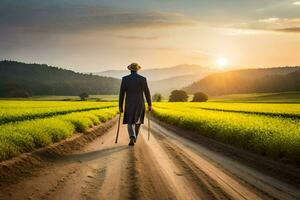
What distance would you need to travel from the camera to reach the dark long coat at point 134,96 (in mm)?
Answer: 16531

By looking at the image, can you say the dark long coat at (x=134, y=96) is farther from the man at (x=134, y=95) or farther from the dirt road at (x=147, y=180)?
the dirt road at (x=147, y=180)

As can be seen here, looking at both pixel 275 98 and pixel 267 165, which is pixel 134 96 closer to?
pixel 267 165

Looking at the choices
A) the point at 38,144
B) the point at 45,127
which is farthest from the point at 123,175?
the point at 45,127

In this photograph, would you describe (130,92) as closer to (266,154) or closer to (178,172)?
Answer: (266,154)

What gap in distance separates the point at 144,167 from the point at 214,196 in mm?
3438

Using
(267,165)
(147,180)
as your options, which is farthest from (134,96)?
(147,180)

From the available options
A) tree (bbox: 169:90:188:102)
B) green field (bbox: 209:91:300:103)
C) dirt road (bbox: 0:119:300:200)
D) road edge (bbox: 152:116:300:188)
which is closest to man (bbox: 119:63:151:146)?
road edge (bbox: 152:116:300:188)

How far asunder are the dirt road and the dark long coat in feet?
13.4

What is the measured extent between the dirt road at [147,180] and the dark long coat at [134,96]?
13.4ft

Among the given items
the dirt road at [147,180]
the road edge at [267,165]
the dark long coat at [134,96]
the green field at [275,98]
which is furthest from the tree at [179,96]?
the dirt road at [147,180]

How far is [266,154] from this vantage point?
14164 millimetres

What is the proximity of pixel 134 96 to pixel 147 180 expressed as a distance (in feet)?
27.7

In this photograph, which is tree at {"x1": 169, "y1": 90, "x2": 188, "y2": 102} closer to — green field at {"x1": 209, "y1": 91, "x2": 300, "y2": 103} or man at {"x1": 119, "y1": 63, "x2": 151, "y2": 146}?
green field at {"x1": 209, "y1": 91, "x2": 300, "y2": 103}

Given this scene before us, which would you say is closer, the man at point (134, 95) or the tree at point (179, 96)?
the man at point (134, 95)
